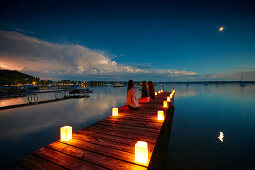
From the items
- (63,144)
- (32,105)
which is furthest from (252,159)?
(32,105)

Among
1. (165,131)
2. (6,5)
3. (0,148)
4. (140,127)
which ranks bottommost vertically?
(165,131)

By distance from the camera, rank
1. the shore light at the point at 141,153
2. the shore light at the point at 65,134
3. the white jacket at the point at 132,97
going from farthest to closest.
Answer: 1. the white jacket at the point at 132,97
2. the shore light at the point at 65,134
3. the shore light at the point at 141,153

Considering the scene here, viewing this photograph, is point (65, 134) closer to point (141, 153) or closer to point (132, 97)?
point (141, 153)

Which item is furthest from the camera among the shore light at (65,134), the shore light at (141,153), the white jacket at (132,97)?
the white jacket at (132,97)

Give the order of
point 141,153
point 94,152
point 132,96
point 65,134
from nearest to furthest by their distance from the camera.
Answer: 1. point 141,153
2. point 94,152
3. point 65,134
4. point 132,96

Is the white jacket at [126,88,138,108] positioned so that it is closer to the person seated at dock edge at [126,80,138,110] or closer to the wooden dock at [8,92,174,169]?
the person seated at dock edge at [126,80,138,110]

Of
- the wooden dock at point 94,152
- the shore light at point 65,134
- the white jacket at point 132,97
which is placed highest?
the white jacket at point 132,97

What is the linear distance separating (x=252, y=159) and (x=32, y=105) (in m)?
17.4

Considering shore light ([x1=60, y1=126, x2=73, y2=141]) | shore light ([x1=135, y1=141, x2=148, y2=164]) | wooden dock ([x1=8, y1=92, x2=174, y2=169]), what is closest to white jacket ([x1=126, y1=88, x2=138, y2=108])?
wooden dock ([x1=8, y1=92, x2=174, y2=169])

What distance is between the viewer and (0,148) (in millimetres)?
4699

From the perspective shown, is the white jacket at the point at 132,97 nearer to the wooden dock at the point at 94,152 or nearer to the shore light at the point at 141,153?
the wooden dock at the point at 94,152

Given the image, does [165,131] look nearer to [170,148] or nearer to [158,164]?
[170,148]

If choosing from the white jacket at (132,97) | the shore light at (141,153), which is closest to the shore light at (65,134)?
the shore light at (141,153)

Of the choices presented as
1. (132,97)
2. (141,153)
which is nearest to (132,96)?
(132,97)
